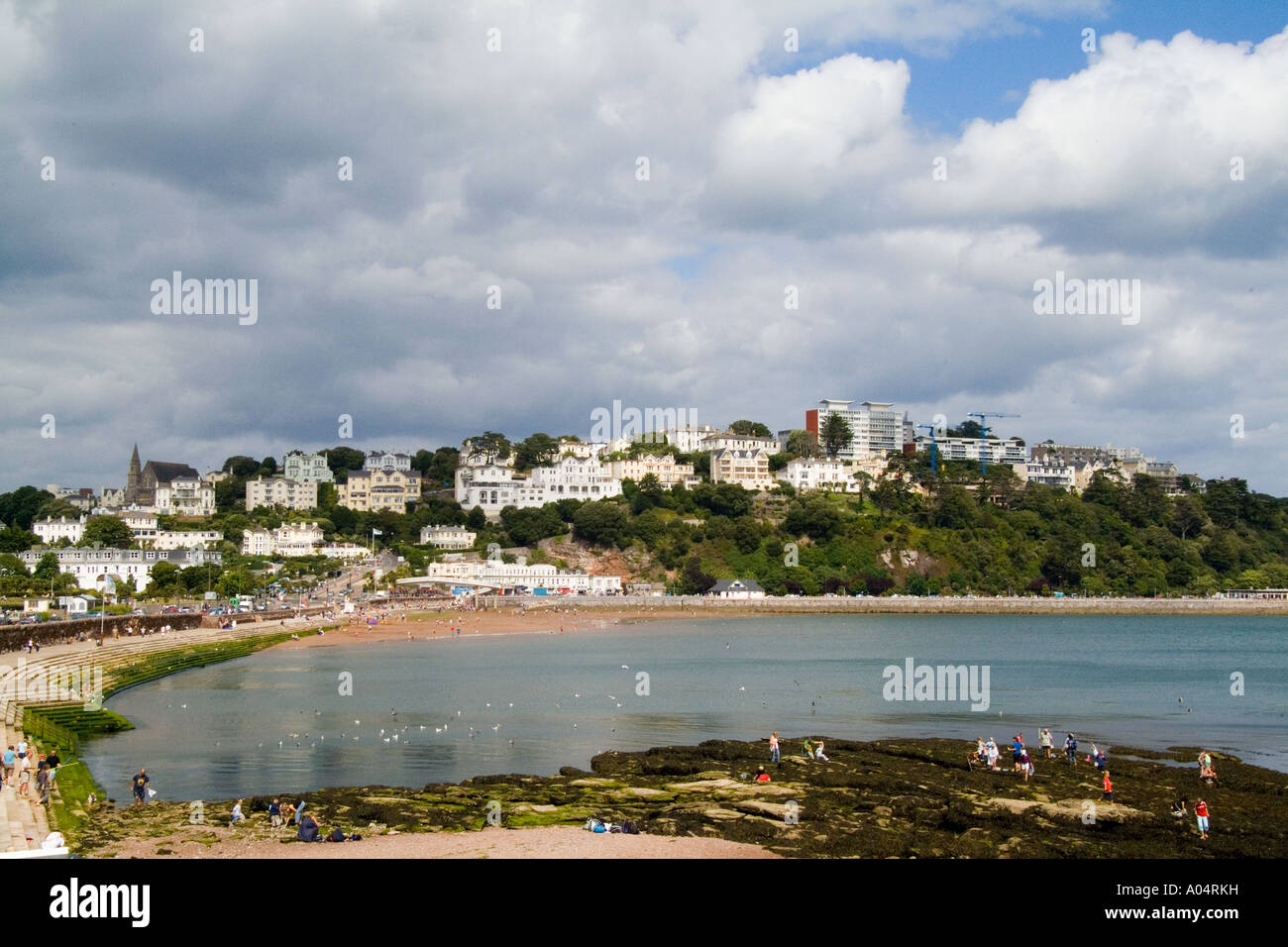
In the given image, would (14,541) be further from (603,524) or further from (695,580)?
(695,580)

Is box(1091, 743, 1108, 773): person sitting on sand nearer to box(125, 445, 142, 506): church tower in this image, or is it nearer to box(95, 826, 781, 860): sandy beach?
box(95, 826, 781, 860): sandy beach

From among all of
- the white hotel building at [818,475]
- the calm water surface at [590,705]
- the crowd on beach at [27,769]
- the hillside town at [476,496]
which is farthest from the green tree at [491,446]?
the crowd on beach at [27,769]

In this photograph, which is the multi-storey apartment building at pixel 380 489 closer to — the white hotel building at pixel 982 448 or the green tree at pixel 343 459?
the green tree at pixel 343 459

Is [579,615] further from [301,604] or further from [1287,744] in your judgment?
[1287,744]

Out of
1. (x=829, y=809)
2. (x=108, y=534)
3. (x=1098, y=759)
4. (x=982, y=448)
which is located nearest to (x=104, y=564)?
(x=108, y=534)

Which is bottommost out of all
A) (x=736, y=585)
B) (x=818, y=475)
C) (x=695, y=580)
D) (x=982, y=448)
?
(x=736, y=585)

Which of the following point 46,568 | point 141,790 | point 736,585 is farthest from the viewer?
point 736,585
